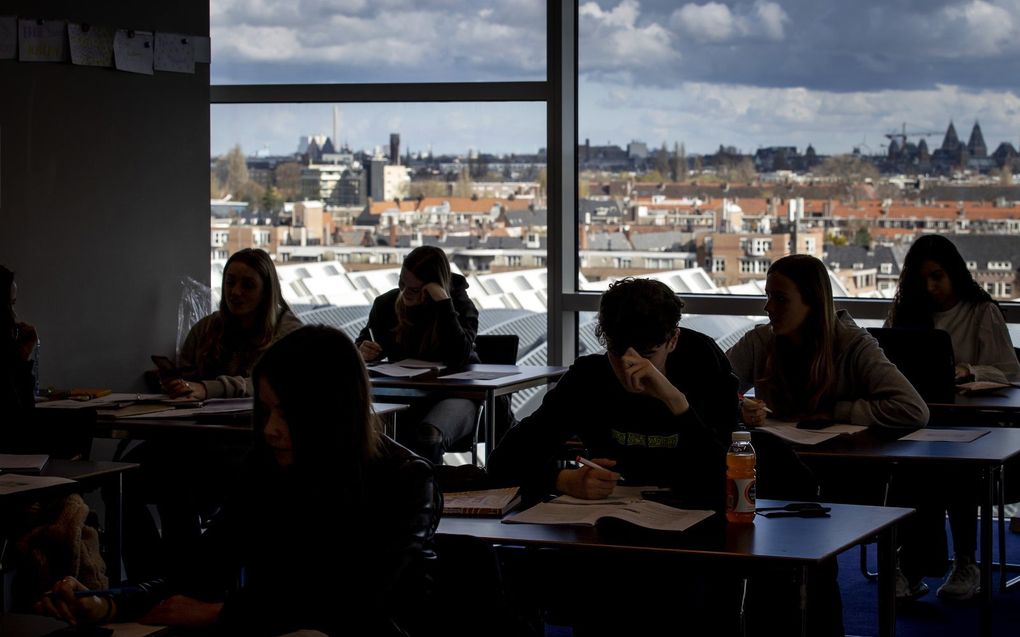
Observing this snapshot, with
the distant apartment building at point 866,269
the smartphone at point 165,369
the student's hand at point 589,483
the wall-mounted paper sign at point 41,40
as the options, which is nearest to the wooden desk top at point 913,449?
the student's hand at point 589,483

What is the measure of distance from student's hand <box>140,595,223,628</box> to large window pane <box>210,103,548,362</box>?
493cm

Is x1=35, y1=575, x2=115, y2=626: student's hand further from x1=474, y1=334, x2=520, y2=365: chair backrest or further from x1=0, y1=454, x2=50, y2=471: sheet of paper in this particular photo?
x1=474, y1=334, x2=520, y2=365: chair backrest

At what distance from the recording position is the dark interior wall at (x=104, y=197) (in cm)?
574

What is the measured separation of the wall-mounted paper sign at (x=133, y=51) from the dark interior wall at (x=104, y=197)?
0.04 metres

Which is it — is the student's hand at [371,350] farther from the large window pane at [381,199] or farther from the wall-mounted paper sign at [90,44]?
the wall-mounted paper sign at [90,44]

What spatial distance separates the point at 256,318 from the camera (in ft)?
16.7

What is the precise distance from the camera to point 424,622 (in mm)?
2539

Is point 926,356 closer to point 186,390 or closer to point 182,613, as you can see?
point 186,390

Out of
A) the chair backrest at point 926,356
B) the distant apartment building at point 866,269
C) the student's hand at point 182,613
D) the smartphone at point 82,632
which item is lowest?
the student's hand at point 182,613

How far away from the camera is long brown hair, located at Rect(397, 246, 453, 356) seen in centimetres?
618

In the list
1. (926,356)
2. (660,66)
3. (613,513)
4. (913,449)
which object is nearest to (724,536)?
(613,513)

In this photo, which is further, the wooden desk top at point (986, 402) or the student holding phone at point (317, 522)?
the wooden desk top at point (986, 402)

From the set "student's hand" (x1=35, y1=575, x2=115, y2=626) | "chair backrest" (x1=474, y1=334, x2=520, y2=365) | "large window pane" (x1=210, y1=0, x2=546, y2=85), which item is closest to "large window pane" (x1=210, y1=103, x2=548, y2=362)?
"large window pane" (x1=210, y1=0, x2=546, y2=85)

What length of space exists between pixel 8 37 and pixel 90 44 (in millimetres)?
435
